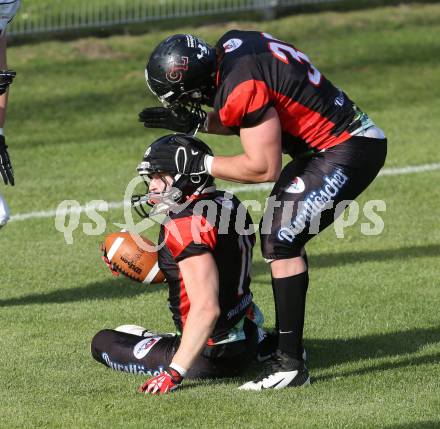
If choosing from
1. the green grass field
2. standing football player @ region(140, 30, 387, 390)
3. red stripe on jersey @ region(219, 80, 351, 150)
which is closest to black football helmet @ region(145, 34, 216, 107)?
standing football player @ region(140, 30, 387, 390)

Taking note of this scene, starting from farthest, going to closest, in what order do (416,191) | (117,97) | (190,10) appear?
1. (190,10)
2. (117,97)
3. (416,191)

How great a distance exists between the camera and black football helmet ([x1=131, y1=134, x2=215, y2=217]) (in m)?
5.94

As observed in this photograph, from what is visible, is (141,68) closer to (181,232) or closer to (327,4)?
(327,4)

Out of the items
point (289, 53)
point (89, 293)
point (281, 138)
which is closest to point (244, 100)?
point (281, 138)

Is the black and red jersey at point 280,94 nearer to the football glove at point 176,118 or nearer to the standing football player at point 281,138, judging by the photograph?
the standing football player at point 281,138

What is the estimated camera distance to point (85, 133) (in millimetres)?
12609

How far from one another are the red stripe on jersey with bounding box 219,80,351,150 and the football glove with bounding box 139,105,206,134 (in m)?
0.55

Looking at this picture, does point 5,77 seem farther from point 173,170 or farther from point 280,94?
point 280,94

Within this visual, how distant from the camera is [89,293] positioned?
26.3ft

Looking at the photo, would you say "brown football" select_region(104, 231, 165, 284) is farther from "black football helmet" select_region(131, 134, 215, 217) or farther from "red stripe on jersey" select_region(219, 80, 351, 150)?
"red stripe on jersey" select_region(219, 80, 351, 150)

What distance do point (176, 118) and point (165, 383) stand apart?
1542 mm

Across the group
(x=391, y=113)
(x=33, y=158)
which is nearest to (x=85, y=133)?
(x=33, y=158)

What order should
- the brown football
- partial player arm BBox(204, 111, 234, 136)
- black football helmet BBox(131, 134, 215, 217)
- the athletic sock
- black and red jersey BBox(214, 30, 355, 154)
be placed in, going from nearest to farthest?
black and red jersey BBox(214, 30, 355, 154) < black football helmet BBox(131, 134, 215, 217) < the athletic sock < the brown football < partial player arm BBox(204, 111, 234, 136)

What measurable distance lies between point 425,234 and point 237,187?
6.77ft
